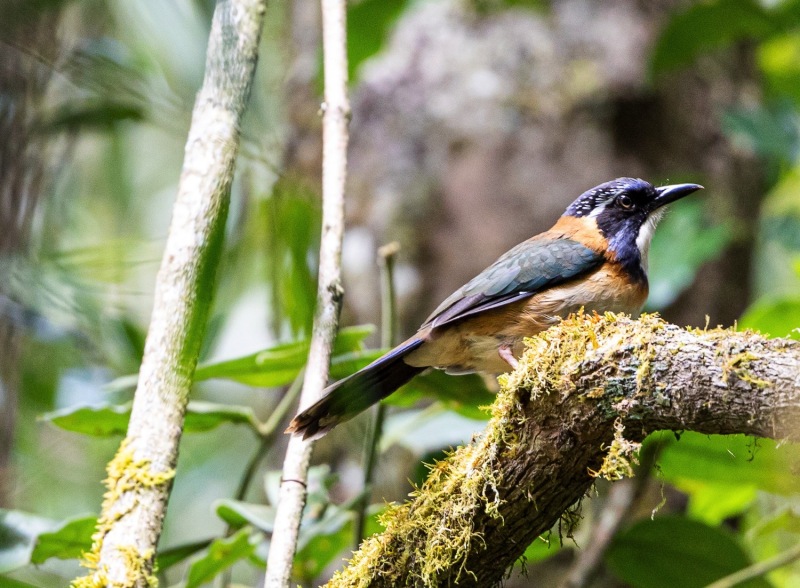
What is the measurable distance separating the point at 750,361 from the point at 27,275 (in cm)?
158

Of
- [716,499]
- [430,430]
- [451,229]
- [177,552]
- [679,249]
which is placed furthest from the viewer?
[451,229]

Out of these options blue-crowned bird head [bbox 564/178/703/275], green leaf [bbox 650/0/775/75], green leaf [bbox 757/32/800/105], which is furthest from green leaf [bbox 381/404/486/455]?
green leaf [bbox 757/32/800/105]

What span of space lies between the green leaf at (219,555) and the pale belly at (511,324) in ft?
2.79

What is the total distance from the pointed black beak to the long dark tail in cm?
128

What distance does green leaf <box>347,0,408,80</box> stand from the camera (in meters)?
4.48

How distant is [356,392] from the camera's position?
2.75 metres

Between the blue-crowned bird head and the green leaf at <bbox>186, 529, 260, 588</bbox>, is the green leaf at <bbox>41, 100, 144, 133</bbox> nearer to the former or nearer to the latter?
the green leaf at <bbox>186, 529, 260, 588</bbox>

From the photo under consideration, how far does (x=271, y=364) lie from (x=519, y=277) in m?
0.97

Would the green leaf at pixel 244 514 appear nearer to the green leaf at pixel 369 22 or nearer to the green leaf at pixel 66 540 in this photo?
the green leaf at pixel 66 540

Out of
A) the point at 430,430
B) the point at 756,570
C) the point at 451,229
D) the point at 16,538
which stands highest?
the point at 451,229

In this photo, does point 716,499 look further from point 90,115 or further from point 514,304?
point 90,115

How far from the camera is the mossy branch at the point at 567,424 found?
173cm

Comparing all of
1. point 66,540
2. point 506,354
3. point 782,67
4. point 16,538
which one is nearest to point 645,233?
point 506,354

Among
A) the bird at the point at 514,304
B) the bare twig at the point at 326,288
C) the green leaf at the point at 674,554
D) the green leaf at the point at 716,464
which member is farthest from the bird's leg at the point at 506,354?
the green leaf at the point at 674,554
